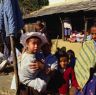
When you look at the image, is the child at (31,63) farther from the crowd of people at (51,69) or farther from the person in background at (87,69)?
the person in background at (87,69)

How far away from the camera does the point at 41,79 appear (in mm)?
4500

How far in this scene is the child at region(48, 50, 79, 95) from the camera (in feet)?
16.6

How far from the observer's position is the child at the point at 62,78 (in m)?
5.05

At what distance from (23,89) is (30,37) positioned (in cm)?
60

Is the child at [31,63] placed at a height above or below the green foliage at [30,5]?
above

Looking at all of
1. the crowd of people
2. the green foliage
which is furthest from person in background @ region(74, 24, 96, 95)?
the green foliage

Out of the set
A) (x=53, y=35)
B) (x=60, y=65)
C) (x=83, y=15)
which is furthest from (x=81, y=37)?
(x=60, y=65)

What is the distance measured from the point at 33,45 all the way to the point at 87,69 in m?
0.84

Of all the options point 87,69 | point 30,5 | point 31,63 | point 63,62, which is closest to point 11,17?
point 31,63

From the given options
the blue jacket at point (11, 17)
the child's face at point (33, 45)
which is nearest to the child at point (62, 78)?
the child's face at point (33, 45)

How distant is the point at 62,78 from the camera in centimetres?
522

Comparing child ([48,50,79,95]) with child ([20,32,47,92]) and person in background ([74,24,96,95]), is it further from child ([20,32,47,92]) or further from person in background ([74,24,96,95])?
child ([20,32,47,92])

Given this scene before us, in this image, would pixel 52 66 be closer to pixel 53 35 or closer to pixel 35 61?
pixel 35 61

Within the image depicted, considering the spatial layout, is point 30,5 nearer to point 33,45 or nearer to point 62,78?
point 62,78
